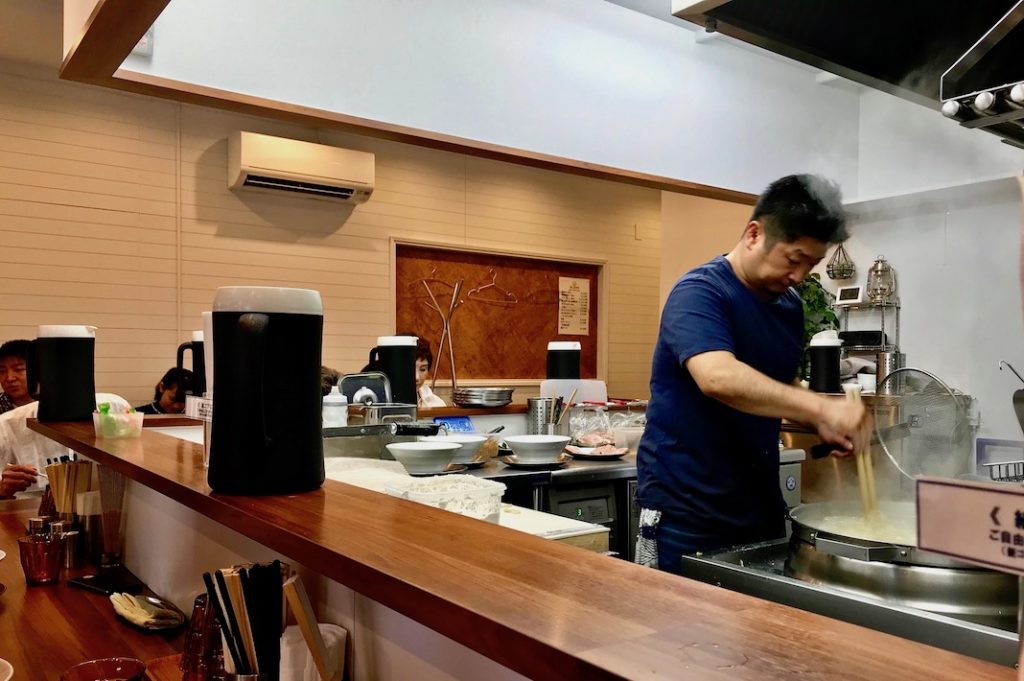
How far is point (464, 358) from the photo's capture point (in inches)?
279

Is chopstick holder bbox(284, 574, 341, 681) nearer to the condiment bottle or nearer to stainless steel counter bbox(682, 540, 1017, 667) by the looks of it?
stainless steel counter bbox(682, 540, 1017, 667)

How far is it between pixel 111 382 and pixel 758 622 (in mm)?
5677

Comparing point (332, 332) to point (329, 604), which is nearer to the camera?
point (329, 604)

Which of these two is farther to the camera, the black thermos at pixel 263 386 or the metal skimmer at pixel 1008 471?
the metal skimmer at pixel 1008 471

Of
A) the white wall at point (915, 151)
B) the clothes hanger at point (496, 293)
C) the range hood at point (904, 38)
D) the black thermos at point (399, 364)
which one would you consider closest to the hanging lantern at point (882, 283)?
the white wall at point (915, 151)

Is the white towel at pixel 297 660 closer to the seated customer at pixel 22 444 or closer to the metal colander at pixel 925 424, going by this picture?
the metal colander at pixel 925 424

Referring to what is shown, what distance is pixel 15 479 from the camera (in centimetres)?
282

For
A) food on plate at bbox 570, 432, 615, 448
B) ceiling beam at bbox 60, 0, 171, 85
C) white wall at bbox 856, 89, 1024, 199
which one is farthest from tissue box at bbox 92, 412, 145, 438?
white wall at bbox 856, 89, 1024, 199

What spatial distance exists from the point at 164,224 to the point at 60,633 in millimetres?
4663

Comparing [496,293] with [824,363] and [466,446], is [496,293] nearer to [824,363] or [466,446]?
[824,363]

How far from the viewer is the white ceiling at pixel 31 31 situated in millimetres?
4473

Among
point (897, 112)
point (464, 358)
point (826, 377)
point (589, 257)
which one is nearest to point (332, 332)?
point (464, 358)

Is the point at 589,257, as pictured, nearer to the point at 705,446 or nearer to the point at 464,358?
the point at 464,358

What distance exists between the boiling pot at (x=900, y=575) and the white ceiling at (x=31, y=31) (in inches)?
198
